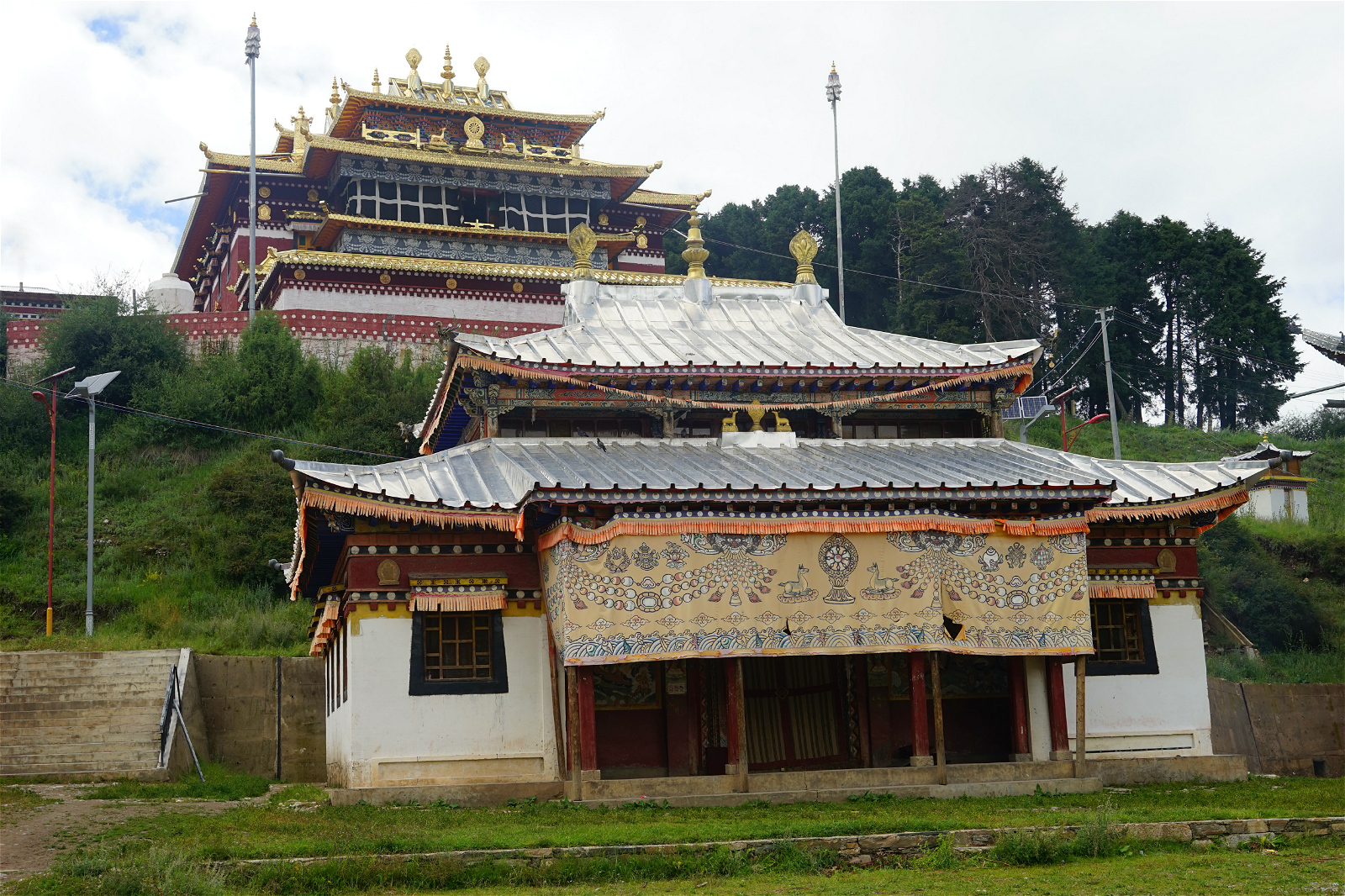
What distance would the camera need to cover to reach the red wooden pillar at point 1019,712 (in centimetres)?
2216

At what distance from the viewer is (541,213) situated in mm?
56219

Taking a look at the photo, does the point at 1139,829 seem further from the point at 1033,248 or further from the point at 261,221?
the point at 1033,248

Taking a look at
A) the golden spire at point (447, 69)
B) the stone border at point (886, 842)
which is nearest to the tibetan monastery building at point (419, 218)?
the golden spire at point (447, 69)

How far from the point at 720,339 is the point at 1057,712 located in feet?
29.4

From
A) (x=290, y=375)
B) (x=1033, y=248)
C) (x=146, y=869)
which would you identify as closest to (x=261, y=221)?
(x=290, y=375)

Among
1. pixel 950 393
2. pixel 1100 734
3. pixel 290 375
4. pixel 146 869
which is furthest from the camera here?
pixel 290 375

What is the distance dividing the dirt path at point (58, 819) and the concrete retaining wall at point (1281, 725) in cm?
2027

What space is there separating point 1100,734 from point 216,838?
14545 mm

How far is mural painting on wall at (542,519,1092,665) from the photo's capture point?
19672 mm

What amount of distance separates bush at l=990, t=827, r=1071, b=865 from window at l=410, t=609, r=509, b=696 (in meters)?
8.79

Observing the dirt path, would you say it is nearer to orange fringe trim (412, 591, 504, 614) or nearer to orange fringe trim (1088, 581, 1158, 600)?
orange fringe trim (412, 591, 504, 614)

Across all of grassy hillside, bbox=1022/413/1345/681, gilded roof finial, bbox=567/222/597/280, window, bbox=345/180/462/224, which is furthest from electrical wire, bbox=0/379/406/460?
grassy hillside, bbox=1022/413/1345/681

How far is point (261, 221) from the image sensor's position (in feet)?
179

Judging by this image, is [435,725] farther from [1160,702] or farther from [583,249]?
[1160,702]
